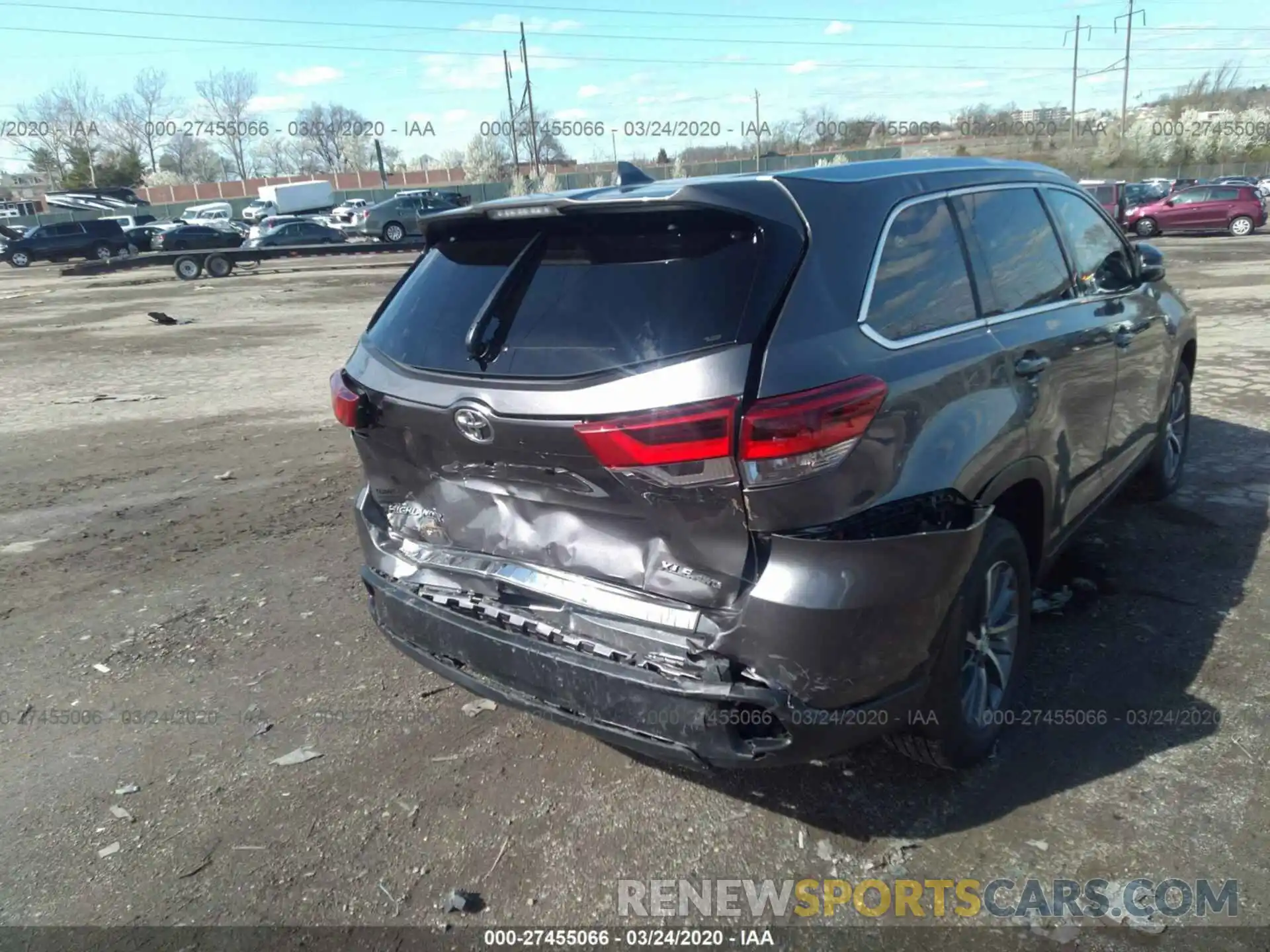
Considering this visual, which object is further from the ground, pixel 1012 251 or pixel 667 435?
pixel 1012 251

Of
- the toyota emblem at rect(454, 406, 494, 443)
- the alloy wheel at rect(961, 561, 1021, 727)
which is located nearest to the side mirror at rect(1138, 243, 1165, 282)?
the alloy wheel at rect(961, 561, 1021, 727)

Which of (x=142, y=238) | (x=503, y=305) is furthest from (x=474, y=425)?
(x=142, y=238)

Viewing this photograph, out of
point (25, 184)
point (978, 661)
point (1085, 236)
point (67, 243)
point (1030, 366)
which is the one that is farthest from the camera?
point (25, 184)

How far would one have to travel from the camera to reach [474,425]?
2.72 metres

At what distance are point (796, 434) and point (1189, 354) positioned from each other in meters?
4.44

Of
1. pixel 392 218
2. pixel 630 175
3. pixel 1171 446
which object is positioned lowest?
pixel 1171 446

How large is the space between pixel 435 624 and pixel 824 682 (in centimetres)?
126

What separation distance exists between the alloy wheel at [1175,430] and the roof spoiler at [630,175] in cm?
337

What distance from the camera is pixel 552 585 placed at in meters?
2.72

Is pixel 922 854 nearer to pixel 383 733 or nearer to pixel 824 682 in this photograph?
pixel 824 682

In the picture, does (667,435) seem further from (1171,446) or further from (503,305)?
(1171,446)

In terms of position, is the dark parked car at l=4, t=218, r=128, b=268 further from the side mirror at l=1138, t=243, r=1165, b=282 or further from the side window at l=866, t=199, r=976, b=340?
the side window at l=866, t=199, r=976, b=340

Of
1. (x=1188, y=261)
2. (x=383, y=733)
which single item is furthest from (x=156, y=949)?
(x=1188, y=261)

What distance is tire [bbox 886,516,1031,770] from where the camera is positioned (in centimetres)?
272
